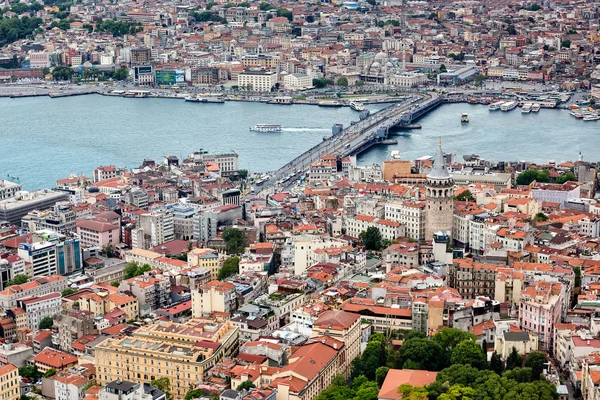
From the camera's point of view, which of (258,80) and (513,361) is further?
(258,80)

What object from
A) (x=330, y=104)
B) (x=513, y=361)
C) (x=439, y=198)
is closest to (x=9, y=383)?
(x=513, y=361)

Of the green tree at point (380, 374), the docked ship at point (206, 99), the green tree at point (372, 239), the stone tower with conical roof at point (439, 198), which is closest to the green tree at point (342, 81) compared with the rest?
the docked ship at point (206, 99)

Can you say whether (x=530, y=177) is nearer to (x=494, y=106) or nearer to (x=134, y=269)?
(x=134, y=269)

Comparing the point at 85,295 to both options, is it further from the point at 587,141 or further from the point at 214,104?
the point at 214,104

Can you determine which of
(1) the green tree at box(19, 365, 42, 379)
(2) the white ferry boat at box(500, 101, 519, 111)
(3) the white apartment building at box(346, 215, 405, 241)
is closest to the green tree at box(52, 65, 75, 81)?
(2) the white ferry boat at box(500, 101, 519, 111)

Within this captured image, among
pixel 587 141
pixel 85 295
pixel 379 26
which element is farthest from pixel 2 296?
pixel 379 26

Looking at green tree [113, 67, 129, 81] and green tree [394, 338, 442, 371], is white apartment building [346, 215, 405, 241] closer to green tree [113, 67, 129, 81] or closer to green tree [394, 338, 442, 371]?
green tree [394, 338, 442, 371]
